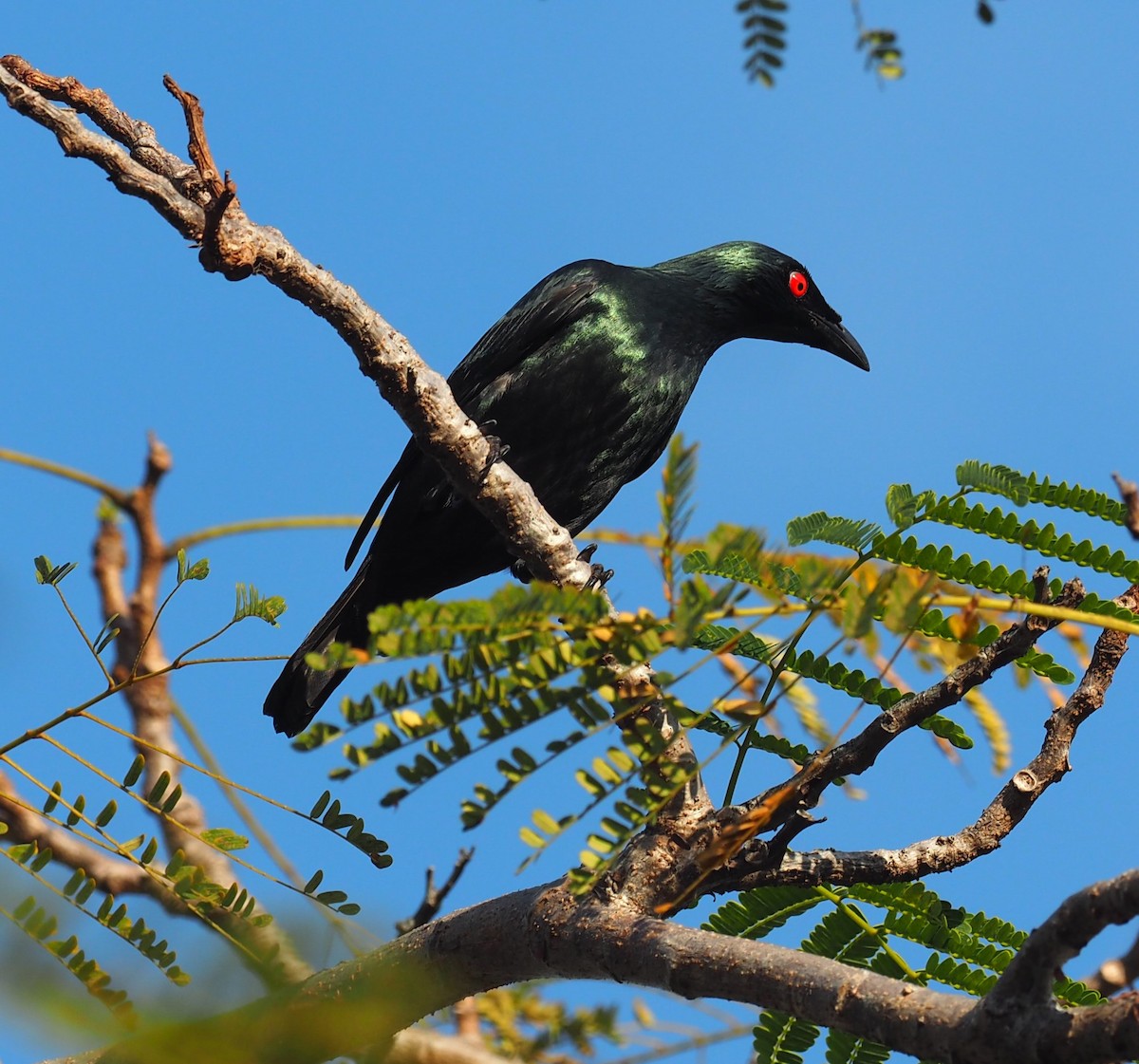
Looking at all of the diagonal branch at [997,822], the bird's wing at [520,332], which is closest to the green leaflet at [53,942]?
the diagonal branch at [997,822]

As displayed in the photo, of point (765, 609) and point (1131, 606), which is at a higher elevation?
point (1131, 606)

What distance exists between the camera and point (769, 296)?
20.8 ft

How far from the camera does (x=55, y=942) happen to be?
216cm

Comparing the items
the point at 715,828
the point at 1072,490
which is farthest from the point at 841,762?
the point at 1072,490

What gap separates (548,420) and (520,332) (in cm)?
49

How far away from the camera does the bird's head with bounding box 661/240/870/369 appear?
20.4ft

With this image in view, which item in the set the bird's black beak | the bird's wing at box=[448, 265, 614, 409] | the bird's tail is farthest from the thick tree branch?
the bird's black beak

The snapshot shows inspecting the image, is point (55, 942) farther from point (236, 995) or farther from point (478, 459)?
point (478, 459)

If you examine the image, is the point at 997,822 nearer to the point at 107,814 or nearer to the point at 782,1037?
the point at 782,1037

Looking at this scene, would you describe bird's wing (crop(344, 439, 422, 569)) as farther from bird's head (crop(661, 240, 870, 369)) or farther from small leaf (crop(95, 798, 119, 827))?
small leaf (crop(95, 798, 119, 827))

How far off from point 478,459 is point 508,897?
1.21 meters

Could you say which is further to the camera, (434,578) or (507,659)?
(434,578)

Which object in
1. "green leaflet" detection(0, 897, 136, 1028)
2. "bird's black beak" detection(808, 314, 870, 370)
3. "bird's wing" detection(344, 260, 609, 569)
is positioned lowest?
"green leaflet" detection(0, 897, 136, 1028)

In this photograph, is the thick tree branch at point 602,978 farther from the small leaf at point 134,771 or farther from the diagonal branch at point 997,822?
the small leaf at point 134,771
